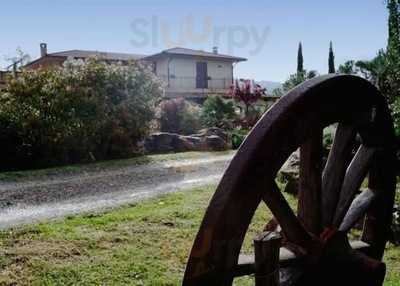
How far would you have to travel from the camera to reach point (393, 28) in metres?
16.5

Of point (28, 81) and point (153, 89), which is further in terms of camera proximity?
point (153, 89)

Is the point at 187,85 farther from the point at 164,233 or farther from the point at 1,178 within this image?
the point at 164,233

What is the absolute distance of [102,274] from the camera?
409 cm

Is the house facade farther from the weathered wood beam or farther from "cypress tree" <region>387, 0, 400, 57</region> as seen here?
the weathered wood beam

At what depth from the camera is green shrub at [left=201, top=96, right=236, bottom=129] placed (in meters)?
20.1

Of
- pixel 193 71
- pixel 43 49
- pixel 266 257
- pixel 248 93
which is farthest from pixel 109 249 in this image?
pixel 43 49

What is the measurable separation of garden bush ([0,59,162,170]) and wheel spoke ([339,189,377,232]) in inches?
410

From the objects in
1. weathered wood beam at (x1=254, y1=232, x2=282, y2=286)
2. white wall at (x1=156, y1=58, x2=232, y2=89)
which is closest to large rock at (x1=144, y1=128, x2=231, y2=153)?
weathered wood beam at (x1=254, y1=232, x2=282, y2=286)

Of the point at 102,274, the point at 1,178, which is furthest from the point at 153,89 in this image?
the point at 102,274

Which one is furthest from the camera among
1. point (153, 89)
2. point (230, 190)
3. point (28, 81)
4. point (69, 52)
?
point (69, 52)

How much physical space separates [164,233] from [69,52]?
3479 cm

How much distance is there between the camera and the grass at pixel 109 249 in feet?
13.3

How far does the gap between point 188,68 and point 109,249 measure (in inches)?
1237

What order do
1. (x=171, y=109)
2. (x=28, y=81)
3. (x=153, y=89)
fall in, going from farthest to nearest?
1. (x=171, y=109)
2. (x=153, y=89)
3. (x=28, y=81)
